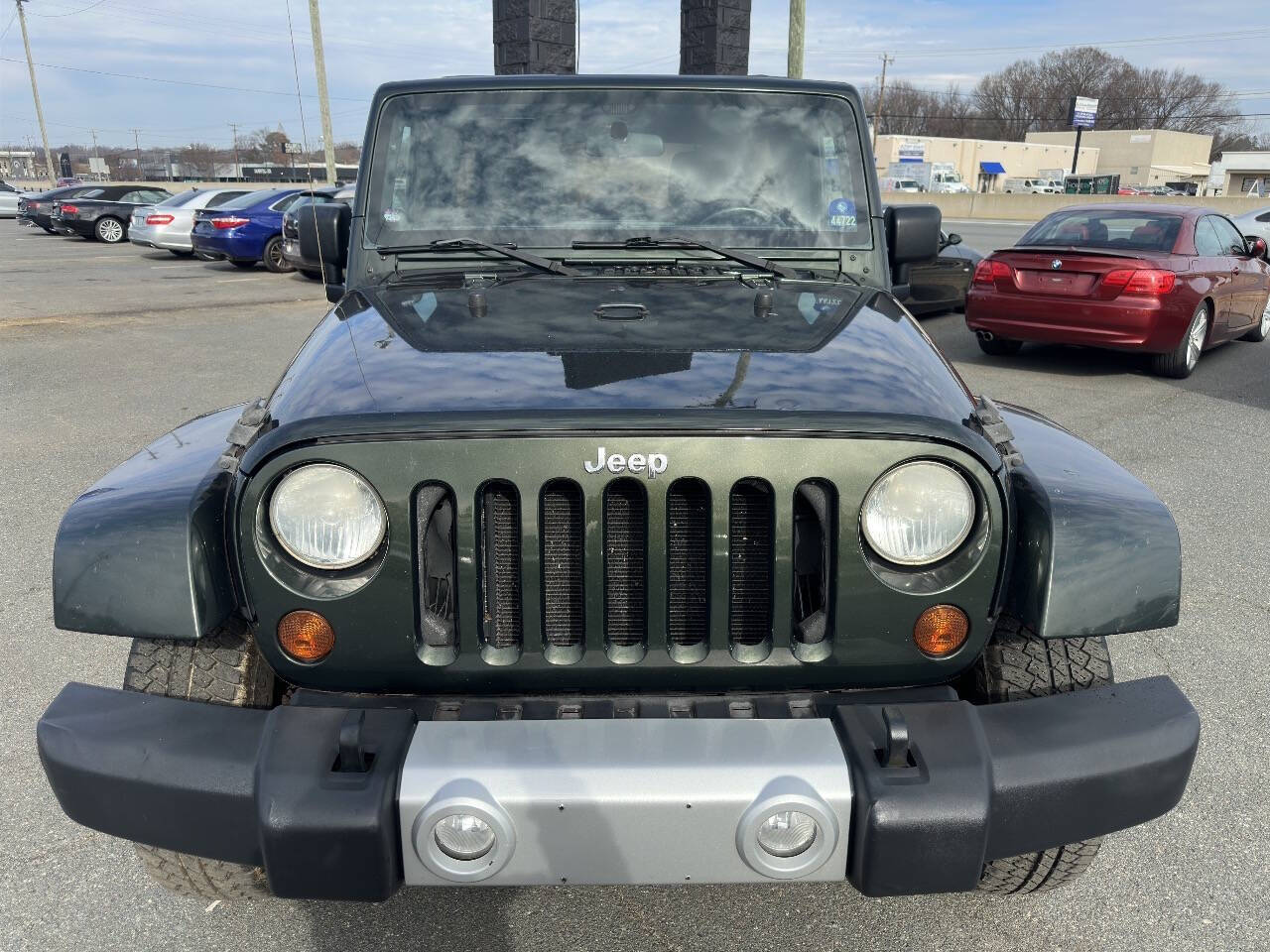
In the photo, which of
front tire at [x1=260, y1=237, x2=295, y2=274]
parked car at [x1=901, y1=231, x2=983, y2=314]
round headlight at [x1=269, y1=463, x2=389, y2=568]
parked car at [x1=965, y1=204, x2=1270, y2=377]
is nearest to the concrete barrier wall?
front tire at [x1=260, y1=237, x2=295, y2=274]

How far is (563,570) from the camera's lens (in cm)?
201

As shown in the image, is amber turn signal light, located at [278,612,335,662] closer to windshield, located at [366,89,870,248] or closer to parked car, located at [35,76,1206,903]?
parked car, located at [35,76,1206,903]

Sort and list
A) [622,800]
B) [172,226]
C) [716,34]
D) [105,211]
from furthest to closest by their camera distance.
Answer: [105,211], [172,226], [716,34], [622,800]

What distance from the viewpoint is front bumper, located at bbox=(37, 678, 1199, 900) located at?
1.73 meters

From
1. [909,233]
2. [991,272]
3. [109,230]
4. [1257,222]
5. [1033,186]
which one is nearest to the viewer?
[909,233]

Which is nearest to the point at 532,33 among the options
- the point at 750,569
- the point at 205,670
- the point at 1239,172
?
the point at 205,670

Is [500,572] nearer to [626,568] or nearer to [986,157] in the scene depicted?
[626,568]

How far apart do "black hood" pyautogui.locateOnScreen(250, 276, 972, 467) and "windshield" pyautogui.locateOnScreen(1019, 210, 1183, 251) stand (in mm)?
6960

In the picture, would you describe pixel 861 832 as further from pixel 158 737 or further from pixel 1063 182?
pixel 1063 182

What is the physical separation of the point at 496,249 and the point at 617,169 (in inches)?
19.4

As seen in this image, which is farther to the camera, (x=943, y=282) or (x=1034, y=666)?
(x=943, y=282)

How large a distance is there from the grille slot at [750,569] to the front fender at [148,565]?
97cm

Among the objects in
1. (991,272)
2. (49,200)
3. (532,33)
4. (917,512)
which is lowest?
(49,200)

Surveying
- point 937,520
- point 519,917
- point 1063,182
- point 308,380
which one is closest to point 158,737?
point 308,380
